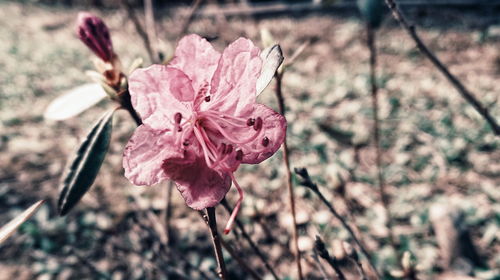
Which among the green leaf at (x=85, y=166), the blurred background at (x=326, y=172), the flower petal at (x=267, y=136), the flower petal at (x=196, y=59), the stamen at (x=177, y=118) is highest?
the flower petal at (x=196, y=59)

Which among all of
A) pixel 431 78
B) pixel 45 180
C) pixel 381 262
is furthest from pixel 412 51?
pixel 45 180

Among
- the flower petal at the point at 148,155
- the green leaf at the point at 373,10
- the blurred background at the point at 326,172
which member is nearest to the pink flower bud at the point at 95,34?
the blurred background at the point at 326,172

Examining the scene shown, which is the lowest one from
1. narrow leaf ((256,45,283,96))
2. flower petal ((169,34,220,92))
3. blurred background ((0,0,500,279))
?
blurred background ((0,0,500,279))

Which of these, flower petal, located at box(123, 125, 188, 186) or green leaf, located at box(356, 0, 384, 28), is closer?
flower petal, located at box(123, 125, 188, 186)

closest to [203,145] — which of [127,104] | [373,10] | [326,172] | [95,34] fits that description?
[127,104]

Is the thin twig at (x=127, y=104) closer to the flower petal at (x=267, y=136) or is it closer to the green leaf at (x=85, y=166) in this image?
the green leaf at (x=85, y=166)

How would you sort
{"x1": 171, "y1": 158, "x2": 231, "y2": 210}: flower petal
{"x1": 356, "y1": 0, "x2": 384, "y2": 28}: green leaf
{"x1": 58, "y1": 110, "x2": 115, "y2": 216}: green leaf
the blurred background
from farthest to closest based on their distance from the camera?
the blurred background, {"x1": 356, "y1": 0, "x2": 384, "y2": 28}: green leaf, {"x1": 58, "y1": 110, "x2": 115, "y2": 216}: green leaf, {"x1": 171, "y1": 158, "x2": 231, "y2": 210}: flower petal

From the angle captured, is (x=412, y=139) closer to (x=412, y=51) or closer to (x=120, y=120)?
(x=412, y=51)

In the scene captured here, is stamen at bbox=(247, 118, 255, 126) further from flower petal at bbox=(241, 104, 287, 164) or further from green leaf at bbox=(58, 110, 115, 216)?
green leaf at bbox=(58, 110, 115, 216)

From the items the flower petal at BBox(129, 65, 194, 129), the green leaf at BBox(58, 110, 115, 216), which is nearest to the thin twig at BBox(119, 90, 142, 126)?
the green leaf at BBox(58, 110, 115, 216)
